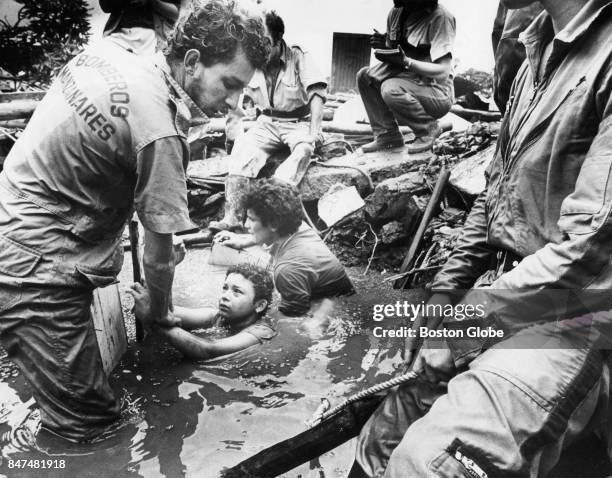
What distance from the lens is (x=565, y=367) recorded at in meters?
1.35

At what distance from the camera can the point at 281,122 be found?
4664 millimetres

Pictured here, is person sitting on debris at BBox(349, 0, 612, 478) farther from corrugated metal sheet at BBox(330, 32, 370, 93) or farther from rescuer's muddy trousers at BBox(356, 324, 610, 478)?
corrugated metal sheet at BBox(330, 32, 370, 93)

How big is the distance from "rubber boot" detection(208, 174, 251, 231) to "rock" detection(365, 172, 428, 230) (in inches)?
47.0

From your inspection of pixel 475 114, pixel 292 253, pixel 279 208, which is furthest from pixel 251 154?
pixel 475 114

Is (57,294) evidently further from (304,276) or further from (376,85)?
(376,85)

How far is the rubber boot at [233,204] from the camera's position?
4.16 m

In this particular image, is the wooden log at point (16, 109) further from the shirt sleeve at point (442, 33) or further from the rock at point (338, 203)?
the shirt sleeve at point (442, 33)

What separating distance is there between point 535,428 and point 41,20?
392 centimetres

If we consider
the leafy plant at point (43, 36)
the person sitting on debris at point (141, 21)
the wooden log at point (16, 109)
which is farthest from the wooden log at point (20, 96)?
the person sitting on debris at point (141, 21)

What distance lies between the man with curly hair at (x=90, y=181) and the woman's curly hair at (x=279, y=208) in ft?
4.32

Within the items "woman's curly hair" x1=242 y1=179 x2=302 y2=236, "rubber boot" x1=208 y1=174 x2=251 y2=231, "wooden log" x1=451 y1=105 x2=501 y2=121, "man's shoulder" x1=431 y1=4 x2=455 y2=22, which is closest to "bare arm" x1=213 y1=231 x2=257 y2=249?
"rubber boot" x1=208 y1=174 x2=251 y2=231

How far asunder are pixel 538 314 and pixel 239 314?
2.01 metres

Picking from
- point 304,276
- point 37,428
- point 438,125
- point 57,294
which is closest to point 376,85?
point 438,125

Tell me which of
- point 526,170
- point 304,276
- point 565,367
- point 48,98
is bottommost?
point 304,276
